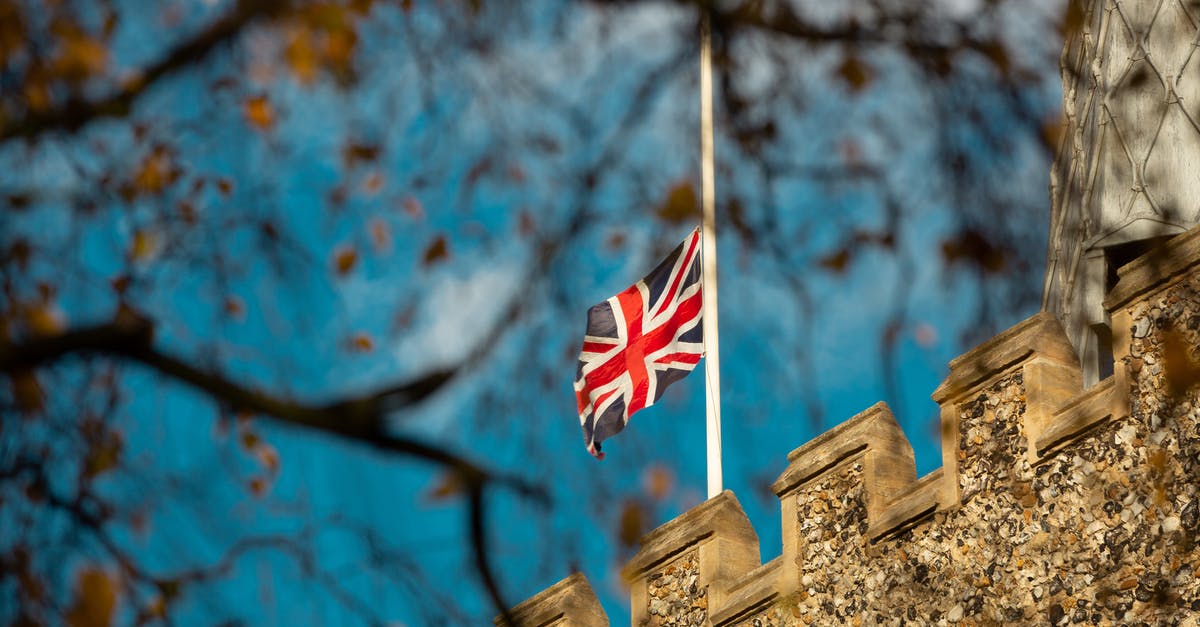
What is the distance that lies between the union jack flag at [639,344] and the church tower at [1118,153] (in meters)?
3.08

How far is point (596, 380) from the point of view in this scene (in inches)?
693

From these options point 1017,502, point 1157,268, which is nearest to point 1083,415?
point 1017,502

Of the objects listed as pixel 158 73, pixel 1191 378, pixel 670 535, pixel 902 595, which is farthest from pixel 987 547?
pixel 158 73

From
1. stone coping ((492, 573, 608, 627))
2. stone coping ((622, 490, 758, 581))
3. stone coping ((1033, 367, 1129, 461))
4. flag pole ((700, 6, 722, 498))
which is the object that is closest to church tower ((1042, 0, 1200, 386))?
flag pole ((700, 6, 722, 498))

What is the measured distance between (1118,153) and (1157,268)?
578 cm

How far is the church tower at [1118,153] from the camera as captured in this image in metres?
16.5

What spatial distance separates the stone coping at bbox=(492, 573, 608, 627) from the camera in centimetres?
1547

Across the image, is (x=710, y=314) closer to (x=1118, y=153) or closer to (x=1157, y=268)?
(x=1118, y=153)

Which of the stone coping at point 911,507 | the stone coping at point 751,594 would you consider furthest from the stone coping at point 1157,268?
the stone coping at point 751,594

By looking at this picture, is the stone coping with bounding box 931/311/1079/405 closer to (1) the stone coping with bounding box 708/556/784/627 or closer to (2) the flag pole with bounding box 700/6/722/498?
(1) the stone coping with bounding box 708/556/784/627

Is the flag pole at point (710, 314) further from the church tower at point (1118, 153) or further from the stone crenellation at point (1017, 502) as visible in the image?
the church tower at point (1118, 153)

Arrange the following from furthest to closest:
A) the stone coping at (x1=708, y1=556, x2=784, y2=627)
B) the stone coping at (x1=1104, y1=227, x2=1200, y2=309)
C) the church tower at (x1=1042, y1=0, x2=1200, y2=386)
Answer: the church tower at (x1=1042, y1=0, x2=1200, y2=386) < the stone coping at (x1=708, y1=556, x2=784, y2=627) < the stone coping at (x1=1104, y1=227, x2=1200, y2=309)

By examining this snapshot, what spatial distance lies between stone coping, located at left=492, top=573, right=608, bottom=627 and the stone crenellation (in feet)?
3.65

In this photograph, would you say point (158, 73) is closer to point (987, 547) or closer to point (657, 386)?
point (987, 547)
